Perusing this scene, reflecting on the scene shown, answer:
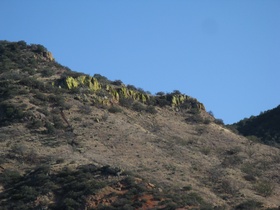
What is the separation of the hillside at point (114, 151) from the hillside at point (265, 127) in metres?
10.5

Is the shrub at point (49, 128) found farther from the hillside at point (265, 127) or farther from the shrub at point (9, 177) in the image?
the hillside at point (265, 127)

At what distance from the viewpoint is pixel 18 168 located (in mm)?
56281

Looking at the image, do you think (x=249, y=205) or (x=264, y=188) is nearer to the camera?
(x=249, y=205)

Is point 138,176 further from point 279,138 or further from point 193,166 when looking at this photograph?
point 279,138

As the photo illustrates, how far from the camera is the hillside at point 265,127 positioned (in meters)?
91.1

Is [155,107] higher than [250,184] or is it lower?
higher

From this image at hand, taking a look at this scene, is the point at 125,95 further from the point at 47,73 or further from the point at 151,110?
the point at 47,73

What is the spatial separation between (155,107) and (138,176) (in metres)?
31.2

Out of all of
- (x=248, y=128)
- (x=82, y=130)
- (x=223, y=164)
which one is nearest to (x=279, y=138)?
(x=248, y=128)

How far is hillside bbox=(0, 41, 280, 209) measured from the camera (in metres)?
50.7

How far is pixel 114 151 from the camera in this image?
63281mm

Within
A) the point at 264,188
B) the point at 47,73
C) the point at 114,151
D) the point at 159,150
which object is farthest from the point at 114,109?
the point at 264,188

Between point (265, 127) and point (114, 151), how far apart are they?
40905 millimetres

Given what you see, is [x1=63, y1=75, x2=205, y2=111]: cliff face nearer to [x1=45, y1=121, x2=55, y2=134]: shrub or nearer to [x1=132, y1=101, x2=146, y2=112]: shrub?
[x1=132, y1=101, x2=146, y2=112]: shrub
